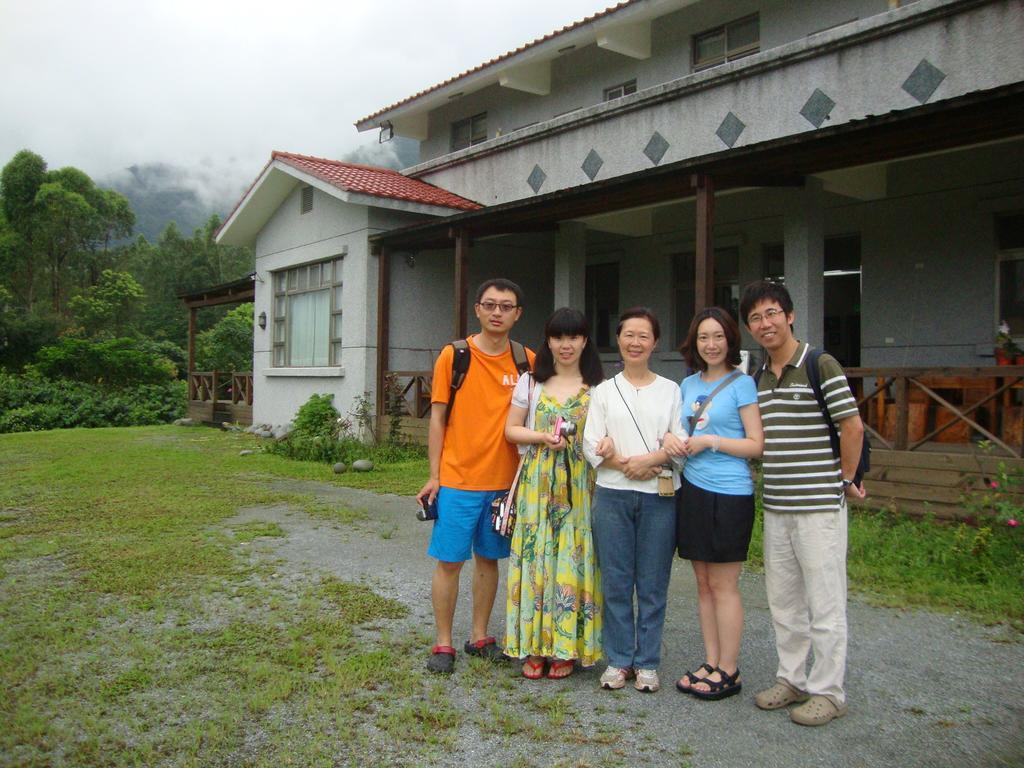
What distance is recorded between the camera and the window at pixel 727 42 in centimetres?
1163

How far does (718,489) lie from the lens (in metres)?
3.53

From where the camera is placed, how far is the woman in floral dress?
3797mm

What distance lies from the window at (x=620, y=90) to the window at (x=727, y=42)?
4.08 ft

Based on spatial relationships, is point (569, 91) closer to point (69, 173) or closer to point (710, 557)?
point (710, 557)

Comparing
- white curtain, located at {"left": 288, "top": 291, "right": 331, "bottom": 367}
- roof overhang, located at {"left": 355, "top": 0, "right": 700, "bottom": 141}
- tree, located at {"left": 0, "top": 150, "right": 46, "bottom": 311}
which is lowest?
white curtain, located at {"left": 288, "top": 291, "right": 331, "bottom": 367}

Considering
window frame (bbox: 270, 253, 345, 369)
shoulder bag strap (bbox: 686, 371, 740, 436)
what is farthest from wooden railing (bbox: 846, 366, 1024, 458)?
window frame (bbox: 270, 253, 345, 369)

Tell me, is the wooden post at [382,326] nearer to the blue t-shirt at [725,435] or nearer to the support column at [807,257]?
the support column at [807,257]

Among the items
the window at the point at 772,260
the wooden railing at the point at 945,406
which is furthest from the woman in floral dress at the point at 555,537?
the window at the point at 772,260

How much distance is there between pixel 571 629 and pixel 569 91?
12192 mm

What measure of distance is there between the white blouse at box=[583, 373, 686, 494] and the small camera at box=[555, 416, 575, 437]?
0.07m

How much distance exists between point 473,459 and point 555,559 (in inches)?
23.7

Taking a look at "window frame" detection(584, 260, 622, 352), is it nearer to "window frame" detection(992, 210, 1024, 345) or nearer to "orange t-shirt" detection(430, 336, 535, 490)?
"window frame" detection(992, 210, 1024, 345)

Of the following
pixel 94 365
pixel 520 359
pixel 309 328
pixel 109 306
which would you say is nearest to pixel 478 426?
pixel 520 359

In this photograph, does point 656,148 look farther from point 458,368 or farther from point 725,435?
point 725,435
